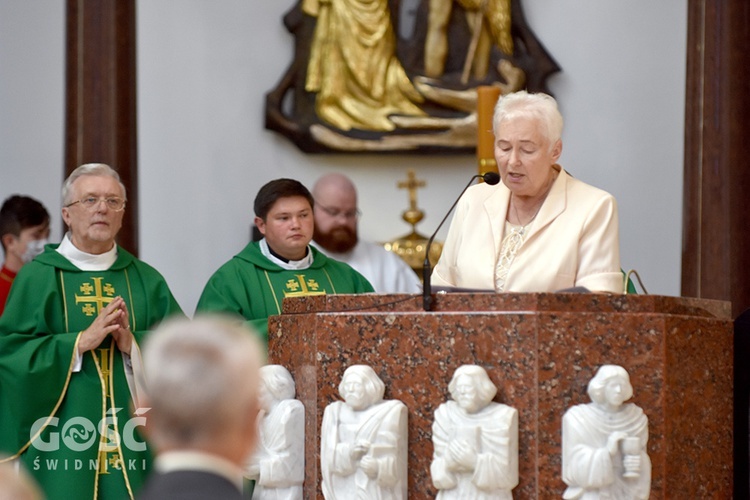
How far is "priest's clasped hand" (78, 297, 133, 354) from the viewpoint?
5855 mm

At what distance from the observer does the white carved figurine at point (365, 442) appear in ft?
15.0

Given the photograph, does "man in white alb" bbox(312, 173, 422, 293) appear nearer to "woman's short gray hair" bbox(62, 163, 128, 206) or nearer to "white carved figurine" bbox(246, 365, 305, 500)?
"woman's short gray hair" bbox(62, 163, 128, 206)

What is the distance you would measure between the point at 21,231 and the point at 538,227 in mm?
3373

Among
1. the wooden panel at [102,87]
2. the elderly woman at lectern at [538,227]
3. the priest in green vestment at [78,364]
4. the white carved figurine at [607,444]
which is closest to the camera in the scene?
the white carved figurine at [607,444]

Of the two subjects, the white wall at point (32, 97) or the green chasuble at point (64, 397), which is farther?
the white wall at point (32, 97)

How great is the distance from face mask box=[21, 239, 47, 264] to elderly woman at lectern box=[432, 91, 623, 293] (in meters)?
2.92

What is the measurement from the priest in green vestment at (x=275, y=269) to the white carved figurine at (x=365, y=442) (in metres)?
1.68

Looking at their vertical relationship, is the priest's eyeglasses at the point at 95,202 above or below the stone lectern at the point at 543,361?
above

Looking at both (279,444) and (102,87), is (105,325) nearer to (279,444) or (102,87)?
(279,444)

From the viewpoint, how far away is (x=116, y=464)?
6055 millimetres

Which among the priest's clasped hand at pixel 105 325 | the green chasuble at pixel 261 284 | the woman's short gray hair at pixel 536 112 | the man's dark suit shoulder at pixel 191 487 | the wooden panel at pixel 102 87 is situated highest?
the wooden panel at pixel 102 87

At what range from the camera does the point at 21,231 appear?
24.7 ft

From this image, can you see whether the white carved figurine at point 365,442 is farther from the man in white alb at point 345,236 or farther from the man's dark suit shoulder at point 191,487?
the man in white alb at point 345,236

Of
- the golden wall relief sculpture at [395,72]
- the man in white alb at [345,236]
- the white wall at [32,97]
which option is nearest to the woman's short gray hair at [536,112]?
the man in white alb at [345,236]
